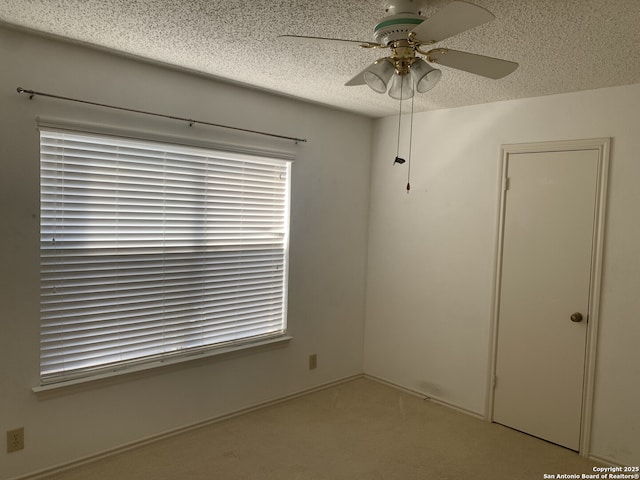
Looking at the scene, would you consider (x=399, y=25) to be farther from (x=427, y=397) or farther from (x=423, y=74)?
(x=427, y=397)

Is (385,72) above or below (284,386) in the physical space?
above

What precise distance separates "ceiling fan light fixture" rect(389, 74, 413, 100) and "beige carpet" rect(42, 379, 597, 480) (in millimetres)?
2182

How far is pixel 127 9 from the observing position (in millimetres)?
2088

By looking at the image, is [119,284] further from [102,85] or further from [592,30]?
[592,30]

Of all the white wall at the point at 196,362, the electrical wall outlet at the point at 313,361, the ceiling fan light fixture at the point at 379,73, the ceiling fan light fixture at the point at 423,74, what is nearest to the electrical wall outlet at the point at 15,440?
the white wall at the point at 196,362

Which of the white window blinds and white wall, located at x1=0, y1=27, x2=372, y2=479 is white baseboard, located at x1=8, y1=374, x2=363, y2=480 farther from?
the white window blinds

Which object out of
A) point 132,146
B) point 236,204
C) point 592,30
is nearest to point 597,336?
point 592,30

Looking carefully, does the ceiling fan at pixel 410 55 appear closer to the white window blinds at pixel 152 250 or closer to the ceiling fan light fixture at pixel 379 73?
the ceiling fan light fixture at pixel 379 73

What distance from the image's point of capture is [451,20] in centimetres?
154

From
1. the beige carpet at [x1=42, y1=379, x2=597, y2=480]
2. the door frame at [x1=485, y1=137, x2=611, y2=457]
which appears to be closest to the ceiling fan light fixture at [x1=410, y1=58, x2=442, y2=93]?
the door frame at [x1=485, y1=137, x2=611, y2=457]

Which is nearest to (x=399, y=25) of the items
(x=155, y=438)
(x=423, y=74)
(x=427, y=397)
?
(x=423, y=74)

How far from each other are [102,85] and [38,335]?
148cm

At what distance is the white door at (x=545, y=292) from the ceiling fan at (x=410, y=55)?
1.53 m

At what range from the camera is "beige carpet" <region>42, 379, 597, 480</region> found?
2.77m
